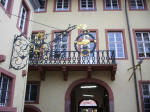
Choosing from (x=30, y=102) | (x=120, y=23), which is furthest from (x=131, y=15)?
(x=30, y=102)

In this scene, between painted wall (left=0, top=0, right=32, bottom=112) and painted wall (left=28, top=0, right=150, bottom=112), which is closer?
painted wall (left=0, top=0, right=32, bottom=112)

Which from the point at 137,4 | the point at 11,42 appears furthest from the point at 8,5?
the point at 137,4

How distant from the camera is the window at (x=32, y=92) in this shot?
1124 cm

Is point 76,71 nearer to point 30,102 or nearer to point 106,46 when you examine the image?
point 106,46

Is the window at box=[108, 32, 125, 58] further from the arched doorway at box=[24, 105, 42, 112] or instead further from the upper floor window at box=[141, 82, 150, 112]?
the arched doorway at box=[24, 105, 42, 112]

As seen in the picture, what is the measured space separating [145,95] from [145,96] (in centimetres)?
6

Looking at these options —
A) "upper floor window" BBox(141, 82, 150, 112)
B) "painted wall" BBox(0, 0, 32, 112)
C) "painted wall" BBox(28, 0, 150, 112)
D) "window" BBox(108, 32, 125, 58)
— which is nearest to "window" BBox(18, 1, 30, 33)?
"painted wall" BBox(0, 0, 32, 112)

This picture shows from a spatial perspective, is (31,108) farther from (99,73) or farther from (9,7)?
(9,7)

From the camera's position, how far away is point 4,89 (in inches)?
278

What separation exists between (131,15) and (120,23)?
102 centimetres

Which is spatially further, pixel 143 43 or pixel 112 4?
pixel 112 4

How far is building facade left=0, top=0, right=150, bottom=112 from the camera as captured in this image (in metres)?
10.4

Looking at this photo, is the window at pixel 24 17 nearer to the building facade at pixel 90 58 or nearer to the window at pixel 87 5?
the building facade at pixel 90 58

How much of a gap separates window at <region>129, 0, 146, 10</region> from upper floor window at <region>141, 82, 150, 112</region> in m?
5.46
